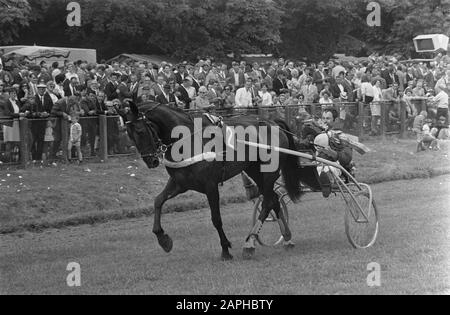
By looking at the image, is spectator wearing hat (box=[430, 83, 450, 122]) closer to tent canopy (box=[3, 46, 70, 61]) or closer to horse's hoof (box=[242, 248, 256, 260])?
tent canopy (box=[3, 46, 70, 61])

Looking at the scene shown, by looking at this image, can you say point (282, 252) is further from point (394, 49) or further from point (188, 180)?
point (394, 49)

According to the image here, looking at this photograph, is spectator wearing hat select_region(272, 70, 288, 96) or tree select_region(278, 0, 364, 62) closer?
spectator wearing hat select_region(272, 70, 288, 96)

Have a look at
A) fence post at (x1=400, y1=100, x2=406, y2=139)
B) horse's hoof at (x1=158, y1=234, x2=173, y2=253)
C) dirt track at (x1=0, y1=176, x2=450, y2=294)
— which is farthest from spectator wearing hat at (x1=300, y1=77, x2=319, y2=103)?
horse's hoof at (x1=158, y1=234, x2=173, y2=253)

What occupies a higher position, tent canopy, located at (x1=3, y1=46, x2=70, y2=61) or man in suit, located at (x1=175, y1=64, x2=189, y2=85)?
tent canopy, located at (x1=3, y1=46, x2=70, y2=61)

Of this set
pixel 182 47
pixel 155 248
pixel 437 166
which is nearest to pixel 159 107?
pixel 155 248

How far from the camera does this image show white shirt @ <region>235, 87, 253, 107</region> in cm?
1983

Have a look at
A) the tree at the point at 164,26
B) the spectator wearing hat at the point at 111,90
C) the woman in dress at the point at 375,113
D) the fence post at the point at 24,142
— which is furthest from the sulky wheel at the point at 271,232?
the woman in dress at the point at 375,113

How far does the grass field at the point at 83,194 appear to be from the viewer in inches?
550

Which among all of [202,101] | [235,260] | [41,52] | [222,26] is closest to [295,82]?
[222,26]

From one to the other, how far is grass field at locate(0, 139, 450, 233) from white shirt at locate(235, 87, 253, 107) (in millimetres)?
2916

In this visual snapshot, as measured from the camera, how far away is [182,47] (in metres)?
25.9

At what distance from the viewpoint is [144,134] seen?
30.7 ft

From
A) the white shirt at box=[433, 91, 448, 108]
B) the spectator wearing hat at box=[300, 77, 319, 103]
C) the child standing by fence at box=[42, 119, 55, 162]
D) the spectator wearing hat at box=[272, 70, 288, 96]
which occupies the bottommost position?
the child standing by fence at box=[42, 119, 55, 162]

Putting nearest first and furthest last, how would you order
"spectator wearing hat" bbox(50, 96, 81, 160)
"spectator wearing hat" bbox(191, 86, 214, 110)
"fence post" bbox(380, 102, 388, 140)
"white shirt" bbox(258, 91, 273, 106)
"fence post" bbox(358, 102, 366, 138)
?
"spectator wearing hat" bbox(50, 96, 81, 160), "spectator wearing hat" bbox(191, 86, 214, 110), "white shirt" bbox(258, 91, 273, 106), "fence post" bbox(358, 102, 366, 138), "fence post" bbox(380, 102, 388, 140)
